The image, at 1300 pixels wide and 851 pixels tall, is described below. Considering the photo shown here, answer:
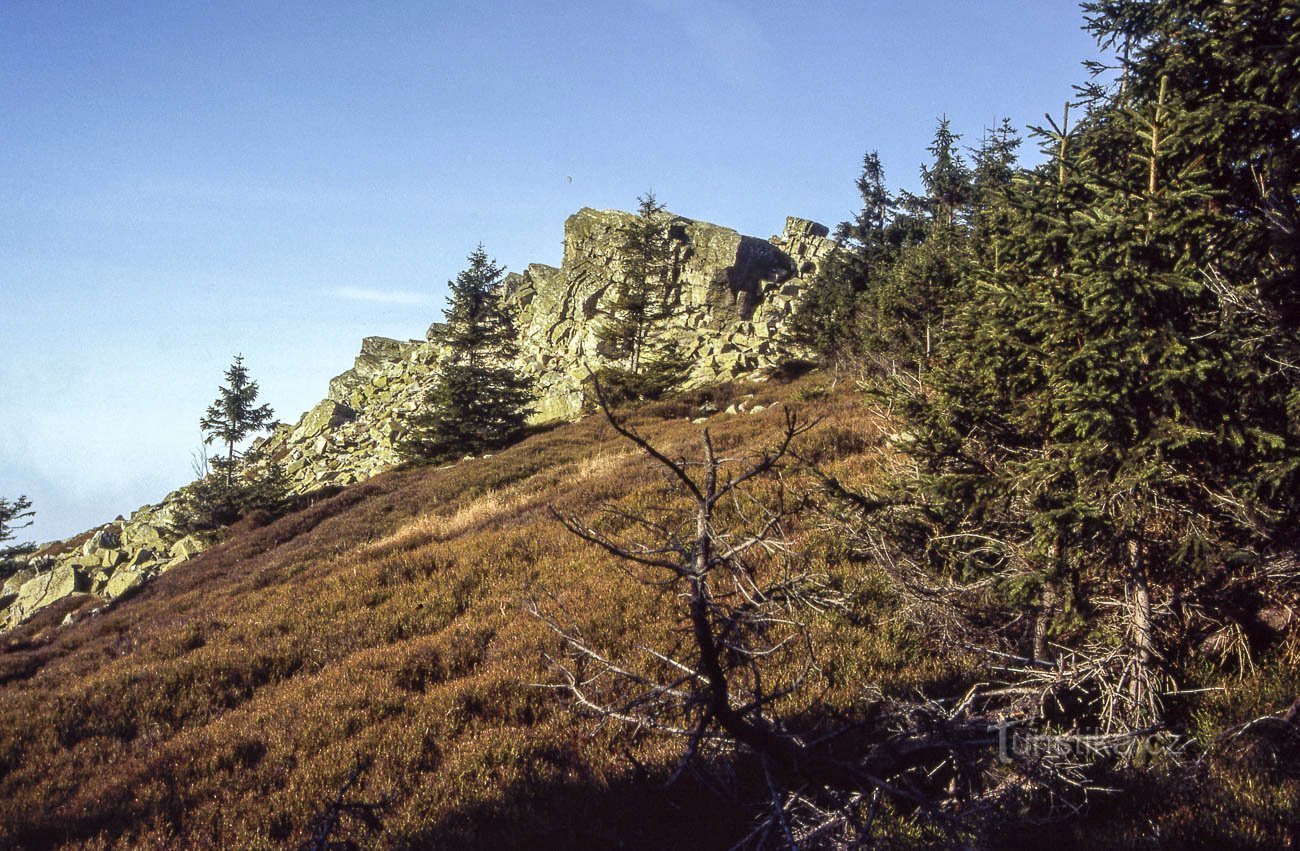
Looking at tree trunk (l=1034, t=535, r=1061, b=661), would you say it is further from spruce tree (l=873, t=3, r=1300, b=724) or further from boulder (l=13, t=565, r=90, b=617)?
boulder (l=13, t=565, r=90, b=617)

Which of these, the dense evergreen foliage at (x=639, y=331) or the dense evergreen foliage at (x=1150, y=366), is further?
the dense evergreen foliage at (x=639, y=331)

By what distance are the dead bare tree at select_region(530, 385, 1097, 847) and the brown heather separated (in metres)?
0.32

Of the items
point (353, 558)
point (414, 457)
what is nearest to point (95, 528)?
point (414, 457)

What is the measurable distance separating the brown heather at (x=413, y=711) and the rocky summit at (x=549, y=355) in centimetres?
1867

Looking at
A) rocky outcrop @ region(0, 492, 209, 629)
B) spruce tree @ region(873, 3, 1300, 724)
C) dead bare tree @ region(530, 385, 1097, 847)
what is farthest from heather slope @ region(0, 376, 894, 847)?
rocky outcrop @ region(0, 492, 209, 629)

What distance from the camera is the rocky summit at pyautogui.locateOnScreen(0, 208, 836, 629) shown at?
101 ft

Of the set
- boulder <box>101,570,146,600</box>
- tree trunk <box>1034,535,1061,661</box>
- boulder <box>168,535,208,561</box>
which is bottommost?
boulder <box>101,570,146,600</box>

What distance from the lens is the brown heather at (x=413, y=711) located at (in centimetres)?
482

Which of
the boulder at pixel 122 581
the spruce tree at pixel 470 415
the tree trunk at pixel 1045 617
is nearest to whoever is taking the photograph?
the tree trunk at pixel 1045 617

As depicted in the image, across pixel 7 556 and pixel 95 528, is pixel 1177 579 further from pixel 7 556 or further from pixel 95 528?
pixel 95 528

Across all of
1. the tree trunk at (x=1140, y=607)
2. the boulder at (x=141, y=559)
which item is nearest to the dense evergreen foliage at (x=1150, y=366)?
the tree trunk at (x=1140, y=607)

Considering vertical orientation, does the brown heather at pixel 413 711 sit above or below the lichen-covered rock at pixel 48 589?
above

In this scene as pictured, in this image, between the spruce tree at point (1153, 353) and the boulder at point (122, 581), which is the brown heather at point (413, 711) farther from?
the boulder at point (122, 581)

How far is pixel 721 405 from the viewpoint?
3334cm
